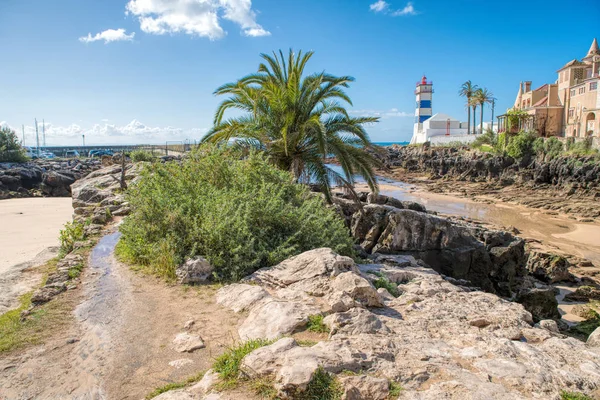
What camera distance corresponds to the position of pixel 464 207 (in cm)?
3056

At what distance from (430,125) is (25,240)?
69.9 meters

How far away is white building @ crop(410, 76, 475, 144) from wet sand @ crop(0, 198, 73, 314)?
186 feet

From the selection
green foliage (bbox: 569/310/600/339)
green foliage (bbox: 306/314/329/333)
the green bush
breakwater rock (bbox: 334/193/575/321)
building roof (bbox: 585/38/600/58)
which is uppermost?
building roof (bbox: 585/38/600/58)

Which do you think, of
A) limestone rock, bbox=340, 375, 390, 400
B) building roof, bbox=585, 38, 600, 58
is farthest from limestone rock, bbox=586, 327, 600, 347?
building roof, bbox=585, 38, 600, 58

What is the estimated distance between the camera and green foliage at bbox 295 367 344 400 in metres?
3.03

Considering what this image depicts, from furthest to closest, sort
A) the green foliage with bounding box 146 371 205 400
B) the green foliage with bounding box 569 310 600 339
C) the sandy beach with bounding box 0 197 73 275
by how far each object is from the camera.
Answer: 1. the sandy beach with bounding box 0 197 73 275
2. the green foliage with bounding box 569 310 600 339
3. the green foliage with bounding box 146 371 205 400

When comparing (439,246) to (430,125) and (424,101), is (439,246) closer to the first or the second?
(430,125)

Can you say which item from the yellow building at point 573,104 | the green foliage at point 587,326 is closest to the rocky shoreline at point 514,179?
the yellow building at point 573,104

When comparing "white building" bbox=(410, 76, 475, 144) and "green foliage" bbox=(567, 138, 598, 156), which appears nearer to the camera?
"green foliage" bbox=(567, 138, 598, 156)

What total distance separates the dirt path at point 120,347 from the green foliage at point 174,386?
15 cm

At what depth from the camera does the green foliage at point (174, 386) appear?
3496 millimetres

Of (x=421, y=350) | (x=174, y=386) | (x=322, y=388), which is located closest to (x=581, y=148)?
(x=421, y=350)

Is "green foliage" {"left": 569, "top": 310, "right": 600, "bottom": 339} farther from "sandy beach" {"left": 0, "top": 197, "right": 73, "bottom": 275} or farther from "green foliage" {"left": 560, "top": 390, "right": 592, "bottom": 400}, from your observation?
"sandy beach" {"left": 0, "top": 197, "right": 73, "bottom": 275}

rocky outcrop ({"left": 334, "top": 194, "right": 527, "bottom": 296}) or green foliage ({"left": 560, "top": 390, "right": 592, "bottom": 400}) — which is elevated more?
green foliage ({"left": 560, "top": 390, "right": 592, "bottom": 400})
